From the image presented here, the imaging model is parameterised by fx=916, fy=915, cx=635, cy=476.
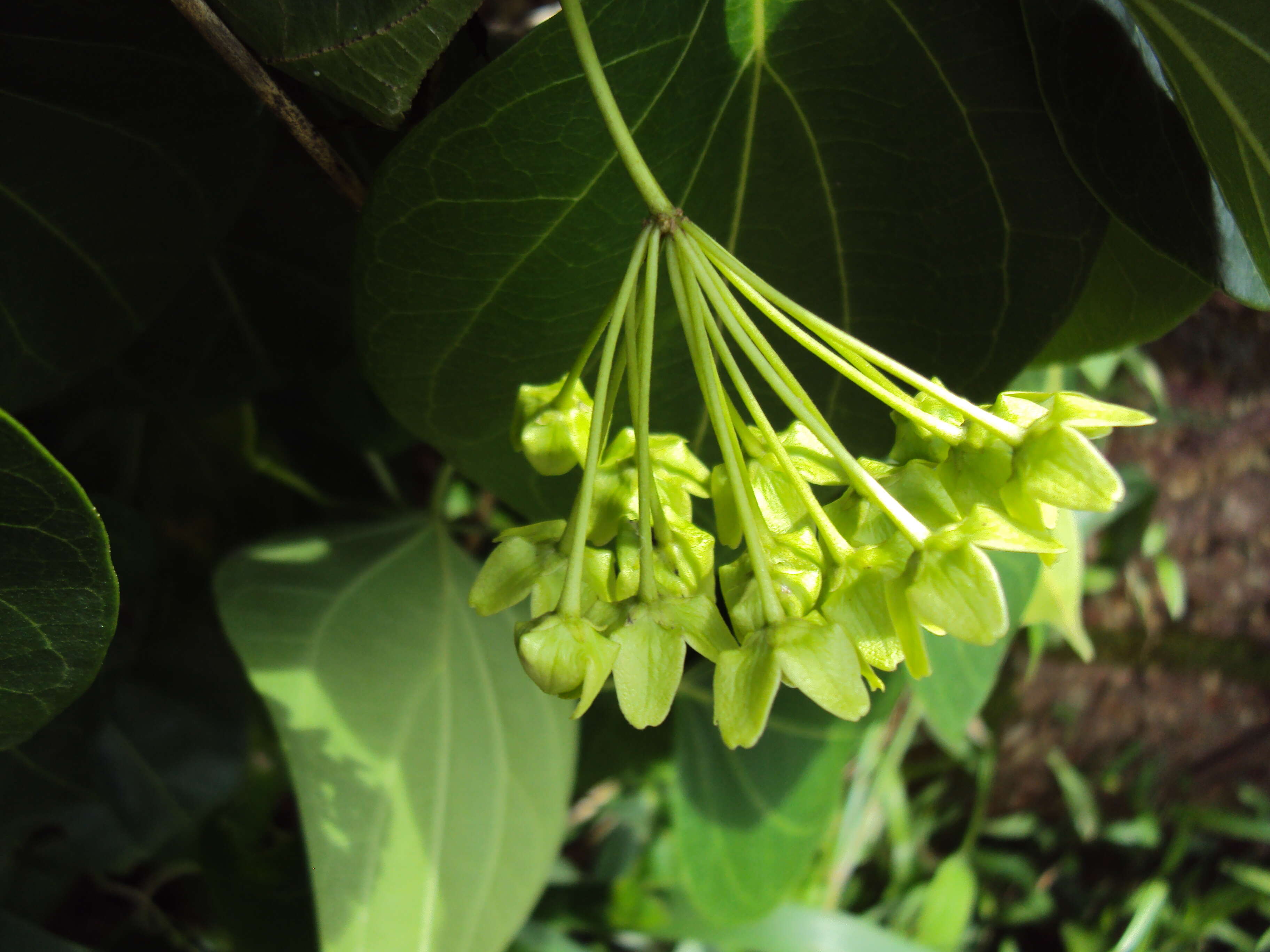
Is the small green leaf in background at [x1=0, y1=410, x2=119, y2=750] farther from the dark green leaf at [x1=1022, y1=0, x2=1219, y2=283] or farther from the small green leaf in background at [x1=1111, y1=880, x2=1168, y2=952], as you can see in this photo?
the small green leaf in background at [x1=1111, y1=880, x2=1168, y2=952]

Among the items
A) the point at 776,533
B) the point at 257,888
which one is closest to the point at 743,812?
the point at 257,888

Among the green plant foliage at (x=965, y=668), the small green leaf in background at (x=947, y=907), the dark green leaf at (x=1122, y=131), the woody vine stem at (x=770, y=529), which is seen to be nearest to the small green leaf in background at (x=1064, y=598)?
the green plant foliage at (x=965, y=668)

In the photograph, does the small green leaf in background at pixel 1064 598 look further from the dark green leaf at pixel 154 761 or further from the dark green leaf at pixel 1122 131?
the dark green leaf at pixel 154 761

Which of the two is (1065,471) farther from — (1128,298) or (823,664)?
(1128,298)

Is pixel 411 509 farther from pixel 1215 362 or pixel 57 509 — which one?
pixel 1215 362

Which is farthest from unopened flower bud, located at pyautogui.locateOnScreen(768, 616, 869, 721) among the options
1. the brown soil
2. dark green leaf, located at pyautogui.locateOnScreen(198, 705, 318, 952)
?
the brown soil

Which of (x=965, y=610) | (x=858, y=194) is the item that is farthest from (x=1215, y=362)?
(x=965, y=610)
